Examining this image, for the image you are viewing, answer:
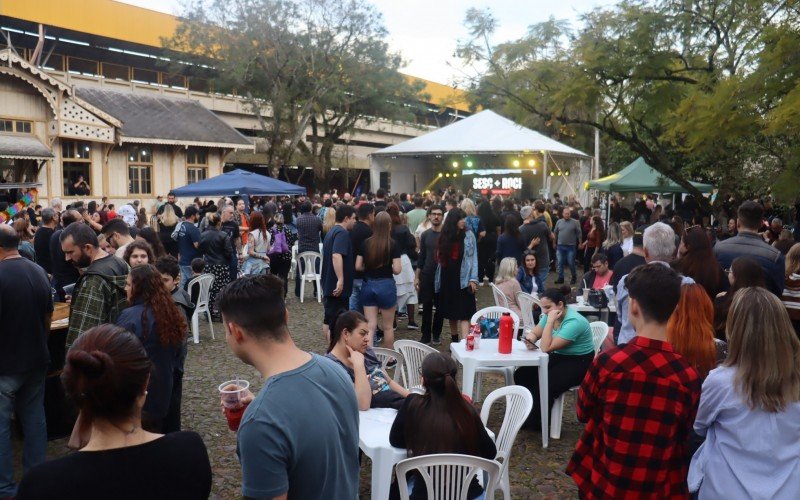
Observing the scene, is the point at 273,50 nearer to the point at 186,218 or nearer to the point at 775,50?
the point at 186,218

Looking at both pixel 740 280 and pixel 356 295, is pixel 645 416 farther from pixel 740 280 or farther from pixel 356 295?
pixel 356 295

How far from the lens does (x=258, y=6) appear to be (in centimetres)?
2569

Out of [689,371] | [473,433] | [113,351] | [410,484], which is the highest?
[113,351]

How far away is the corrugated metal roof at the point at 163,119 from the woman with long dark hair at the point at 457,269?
18.1 meters

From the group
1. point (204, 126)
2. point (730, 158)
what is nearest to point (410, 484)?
point (730, 158)

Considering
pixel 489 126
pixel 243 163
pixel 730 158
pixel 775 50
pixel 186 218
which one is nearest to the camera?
pixel 775 50

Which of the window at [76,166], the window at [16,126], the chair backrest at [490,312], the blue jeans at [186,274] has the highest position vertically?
the window at [16,126]

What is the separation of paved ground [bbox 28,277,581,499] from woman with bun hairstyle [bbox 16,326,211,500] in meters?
2.78

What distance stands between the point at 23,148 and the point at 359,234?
15.8 meters

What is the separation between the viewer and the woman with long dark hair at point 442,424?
3275mm

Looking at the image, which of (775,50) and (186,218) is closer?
(775,50)

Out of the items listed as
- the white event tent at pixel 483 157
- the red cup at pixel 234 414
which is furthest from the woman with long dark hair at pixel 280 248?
the white event tent at pixel 483 157

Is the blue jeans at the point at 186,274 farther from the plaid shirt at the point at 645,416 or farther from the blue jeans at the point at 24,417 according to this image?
the plaid shirt at the point at 645,416

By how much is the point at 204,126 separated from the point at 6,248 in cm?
2351
